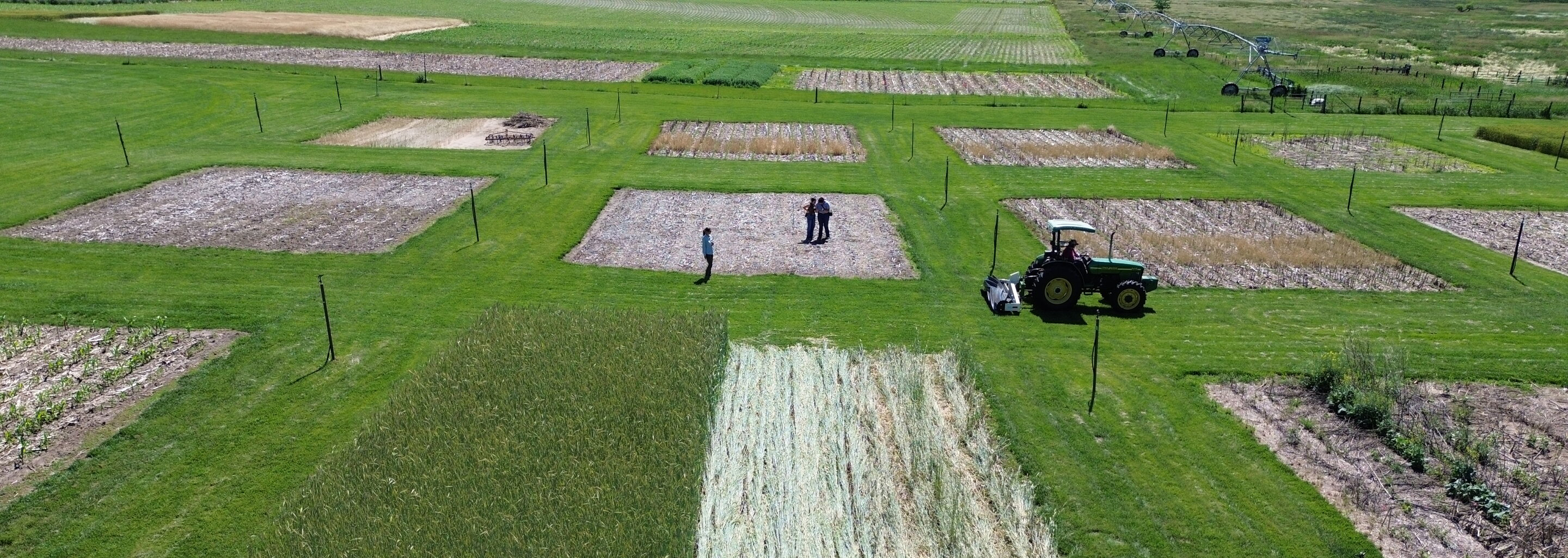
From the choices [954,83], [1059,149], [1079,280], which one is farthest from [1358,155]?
[954,83]

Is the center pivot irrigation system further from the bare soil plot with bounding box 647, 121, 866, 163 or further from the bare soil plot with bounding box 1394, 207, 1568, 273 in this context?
the bare soil plot with bounding box 647, 121, 866, 163

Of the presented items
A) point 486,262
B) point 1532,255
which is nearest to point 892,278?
point 486,262

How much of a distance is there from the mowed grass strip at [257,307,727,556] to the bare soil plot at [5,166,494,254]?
11.2 meters

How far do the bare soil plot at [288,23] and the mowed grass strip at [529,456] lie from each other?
78.1 m

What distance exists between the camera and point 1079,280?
22047 millimetres

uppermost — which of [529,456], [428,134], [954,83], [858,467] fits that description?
[954,83]

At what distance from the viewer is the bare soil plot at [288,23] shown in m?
86.7

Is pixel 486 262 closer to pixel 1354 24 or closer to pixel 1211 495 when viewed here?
pixel 1211 495

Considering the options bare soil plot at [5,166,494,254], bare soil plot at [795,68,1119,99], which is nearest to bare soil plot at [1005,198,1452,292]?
bare soil plot at [5,166,494,254]

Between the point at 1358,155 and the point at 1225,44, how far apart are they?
61.2m

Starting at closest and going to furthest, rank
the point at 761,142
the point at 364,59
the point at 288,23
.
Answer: the point at 761,142 < the point at 364,59 < the point at 288,23

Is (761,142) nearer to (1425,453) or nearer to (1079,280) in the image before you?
(1079,280)

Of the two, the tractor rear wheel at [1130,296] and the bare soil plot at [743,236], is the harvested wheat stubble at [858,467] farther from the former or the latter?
the bare soil plot at [743,236]

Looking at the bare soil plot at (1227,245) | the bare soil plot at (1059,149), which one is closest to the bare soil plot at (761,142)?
the bare soil plot at (1059,149)
